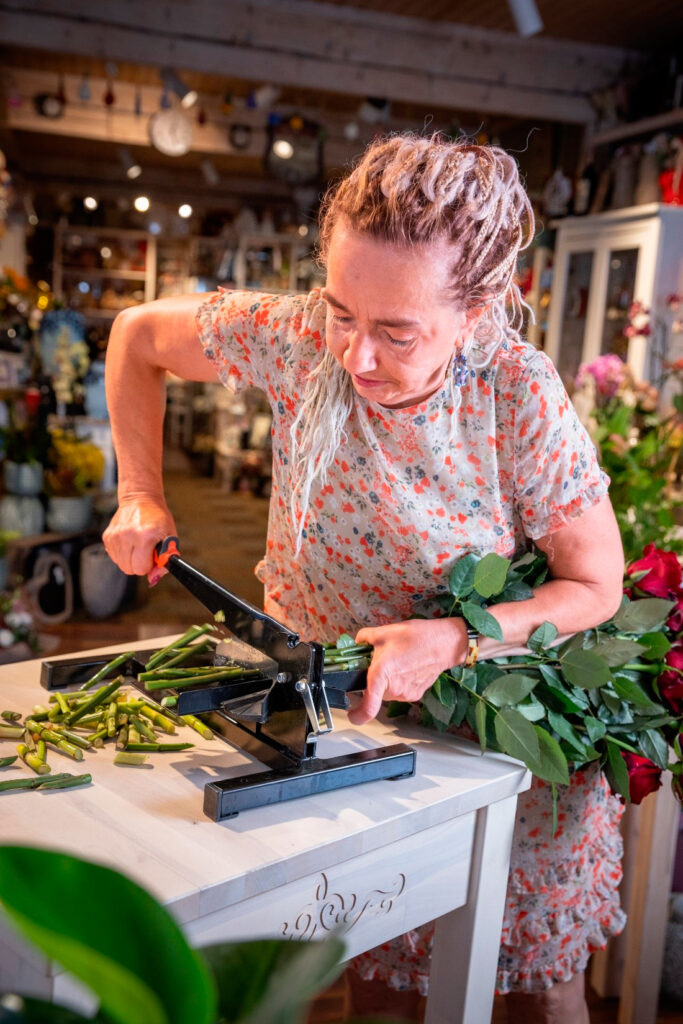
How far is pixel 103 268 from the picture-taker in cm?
1223

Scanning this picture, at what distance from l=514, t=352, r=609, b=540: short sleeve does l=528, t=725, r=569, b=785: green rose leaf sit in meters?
0.27

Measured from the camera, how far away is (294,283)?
1036 cm

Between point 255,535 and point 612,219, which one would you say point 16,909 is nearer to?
point 612,219

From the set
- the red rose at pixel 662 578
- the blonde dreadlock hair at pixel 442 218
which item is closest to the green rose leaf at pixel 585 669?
the red rose at pixel 662 578

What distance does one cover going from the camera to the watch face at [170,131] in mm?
6656

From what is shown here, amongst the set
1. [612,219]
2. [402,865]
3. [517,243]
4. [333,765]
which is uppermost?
[612,219]

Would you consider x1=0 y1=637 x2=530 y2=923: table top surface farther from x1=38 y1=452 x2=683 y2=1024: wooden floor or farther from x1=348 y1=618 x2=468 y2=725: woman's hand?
x1=38 y1=452 x2=683 y2=1024: wooden floor

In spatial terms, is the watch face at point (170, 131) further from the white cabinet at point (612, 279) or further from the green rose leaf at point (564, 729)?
the green rose leaf at point (564, 729)

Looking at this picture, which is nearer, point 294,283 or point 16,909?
point 16,909

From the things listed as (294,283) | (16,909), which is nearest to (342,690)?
(16,909)

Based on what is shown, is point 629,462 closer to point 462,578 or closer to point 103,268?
point 462,578

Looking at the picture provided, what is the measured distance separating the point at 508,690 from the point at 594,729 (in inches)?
7.1

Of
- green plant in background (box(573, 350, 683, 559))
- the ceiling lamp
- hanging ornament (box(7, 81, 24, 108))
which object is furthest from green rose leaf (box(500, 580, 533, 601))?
hanging ornament (box(7, 81, 24, 108))

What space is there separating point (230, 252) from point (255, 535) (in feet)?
14.6
